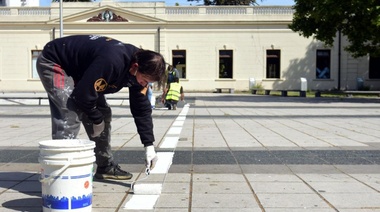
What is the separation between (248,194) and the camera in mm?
4852

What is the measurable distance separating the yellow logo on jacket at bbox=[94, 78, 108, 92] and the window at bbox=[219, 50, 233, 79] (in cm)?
3750

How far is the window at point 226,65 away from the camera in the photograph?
41375 millimetres

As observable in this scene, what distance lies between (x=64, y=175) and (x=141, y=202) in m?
1.00

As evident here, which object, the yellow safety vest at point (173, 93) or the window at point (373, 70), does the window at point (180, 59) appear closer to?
the window at point (373, 70)

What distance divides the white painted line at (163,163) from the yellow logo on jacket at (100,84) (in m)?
1.75

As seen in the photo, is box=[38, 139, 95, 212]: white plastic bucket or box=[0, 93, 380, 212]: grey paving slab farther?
box=[0, 93, 380, 212]: grey paving slab

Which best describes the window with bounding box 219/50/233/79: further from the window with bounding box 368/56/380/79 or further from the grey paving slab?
the grey paving slab

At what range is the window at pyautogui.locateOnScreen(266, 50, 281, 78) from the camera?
1623 inches

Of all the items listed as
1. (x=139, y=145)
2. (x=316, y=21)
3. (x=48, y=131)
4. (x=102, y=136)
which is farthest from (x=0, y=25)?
(x=102, y=136)

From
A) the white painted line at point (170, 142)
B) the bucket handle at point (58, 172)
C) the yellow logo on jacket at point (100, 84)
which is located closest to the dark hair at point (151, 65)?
the yellow logo on jacket at point (100, 84)

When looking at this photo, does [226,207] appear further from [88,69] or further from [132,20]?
[132,20]

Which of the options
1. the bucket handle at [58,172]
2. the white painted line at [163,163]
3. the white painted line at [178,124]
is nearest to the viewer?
the bucket handle at [58,172]

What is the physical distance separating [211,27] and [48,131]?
31724 mm

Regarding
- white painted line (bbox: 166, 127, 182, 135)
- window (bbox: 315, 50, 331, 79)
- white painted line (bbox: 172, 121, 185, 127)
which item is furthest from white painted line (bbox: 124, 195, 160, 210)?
window (bbox: 315, 50, 331, 79)
